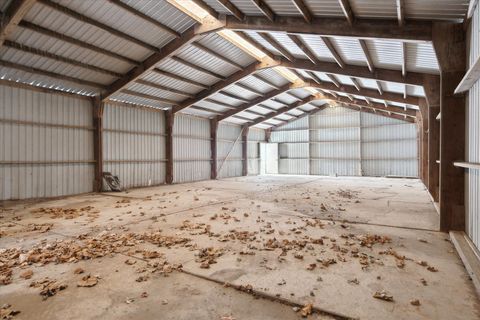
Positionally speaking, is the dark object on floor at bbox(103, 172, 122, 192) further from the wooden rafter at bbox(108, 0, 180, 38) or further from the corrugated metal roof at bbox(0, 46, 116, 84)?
the wooden rafter at bbox(108, 0, 180, 38)

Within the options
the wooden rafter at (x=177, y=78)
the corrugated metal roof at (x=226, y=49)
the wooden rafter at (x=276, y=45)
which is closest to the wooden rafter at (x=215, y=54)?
the corrugated metal roof at (x=226, y=49)

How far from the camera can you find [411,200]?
32.7 feet

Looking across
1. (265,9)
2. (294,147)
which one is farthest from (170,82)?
(294,147)

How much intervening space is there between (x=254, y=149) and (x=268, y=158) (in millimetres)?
1991

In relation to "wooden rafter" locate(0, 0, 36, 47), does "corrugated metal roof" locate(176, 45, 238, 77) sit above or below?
above

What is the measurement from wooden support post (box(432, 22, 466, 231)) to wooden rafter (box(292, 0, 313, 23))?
3.08 metres

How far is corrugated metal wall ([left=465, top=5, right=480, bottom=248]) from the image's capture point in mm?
4234

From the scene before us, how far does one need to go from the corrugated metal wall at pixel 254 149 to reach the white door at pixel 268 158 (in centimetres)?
55

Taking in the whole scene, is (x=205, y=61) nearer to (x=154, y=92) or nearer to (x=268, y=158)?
(x=154, y=92)

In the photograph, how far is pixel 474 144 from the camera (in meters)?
4.48

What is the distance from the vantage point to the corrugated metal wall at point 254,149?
24225 mm

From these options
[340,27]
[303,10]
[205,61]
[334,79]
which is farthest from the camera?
[334,79]

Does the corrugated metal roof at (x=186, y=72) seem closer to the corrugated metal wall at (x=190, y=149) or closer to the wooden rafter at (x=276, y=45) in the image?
the corrugated metal wall at (x=190, y=149)

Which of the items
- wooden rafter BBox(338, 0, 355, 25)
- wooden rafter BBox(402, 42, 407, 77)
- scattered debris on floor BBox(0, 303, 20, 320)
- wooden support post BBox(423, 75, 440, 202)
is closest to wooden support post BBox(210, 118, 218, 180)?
wooden rafter BBox(402, 42, 407, 77)
